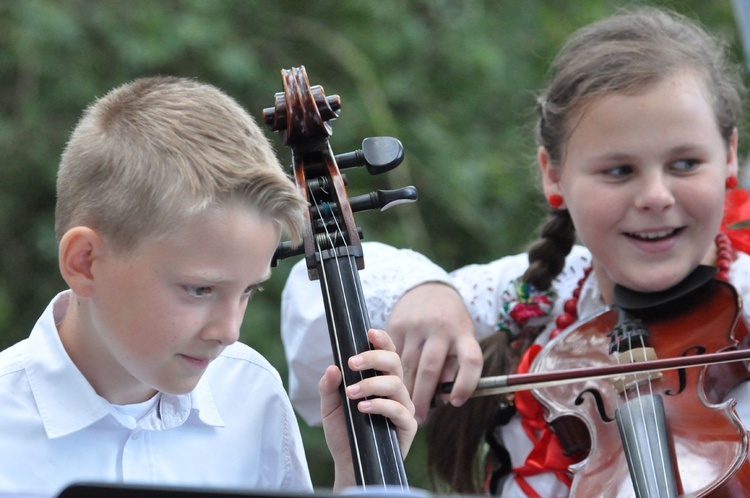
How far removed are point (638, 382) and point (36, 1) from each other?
2246 millimetres

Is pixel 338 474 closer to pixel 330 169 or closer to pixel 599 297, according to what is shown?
pixel 330 169

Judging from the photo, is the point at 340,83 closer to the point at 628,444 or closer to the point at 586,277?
the point at 586,277

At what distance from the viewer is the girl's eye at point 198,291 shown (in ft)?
3.97

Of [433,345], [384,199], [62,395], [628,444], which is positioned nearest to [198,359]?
[62,395]

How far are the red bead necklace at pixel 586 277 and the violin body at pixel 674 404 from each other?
0.26 feet

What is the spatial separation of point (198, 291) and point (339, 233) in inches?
9.7

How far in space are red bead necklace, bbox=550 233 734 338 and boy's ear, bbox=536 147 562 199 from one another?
0.57 ft

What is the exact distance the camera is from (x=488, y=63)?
11.6ft

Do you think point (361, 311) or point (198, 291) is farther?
point (361, 311)

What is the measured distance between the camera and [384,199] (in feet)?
4.67

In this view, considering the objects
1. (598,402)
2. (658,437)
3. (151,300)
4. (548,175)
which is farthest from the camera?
(548,175)

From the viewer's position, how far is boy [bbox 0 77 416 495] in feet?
3.99

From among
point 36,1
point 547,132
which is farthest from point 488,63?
point 547,132

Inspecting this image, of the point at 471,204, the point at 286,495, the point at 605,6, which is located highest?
the point at 605,6
